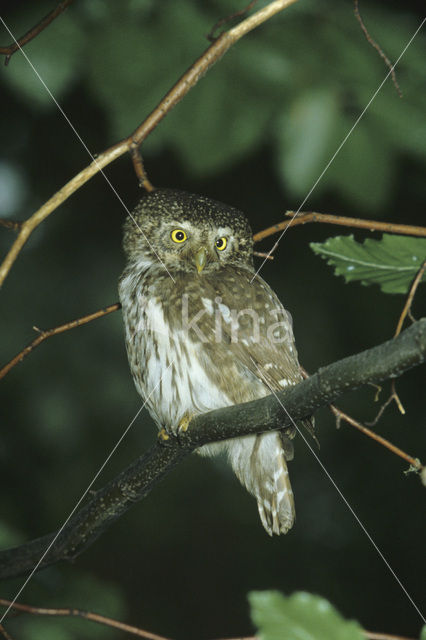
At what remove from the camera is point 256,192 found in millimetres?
3943

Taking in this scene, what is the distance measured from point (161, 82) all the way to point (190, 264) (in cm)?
56

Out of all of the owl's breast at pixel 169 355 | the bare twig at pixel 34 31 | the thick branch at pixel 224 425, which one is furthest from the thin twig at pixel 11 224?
the owl's breast at pixel 169 355

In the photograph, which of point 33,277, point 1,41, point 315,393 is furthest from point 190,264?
point 33,277

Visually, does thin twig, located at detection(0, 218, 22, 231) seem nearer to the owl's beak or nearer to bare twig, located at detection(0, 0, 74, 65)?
bare twig, located at detection(0, 0, 74, 65)

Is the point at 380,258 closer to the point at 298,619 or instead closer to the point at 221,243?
the point at 298,619

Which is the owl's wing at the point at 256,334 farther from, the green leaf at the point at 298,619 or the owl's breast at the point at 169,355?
the green leaf at the point at 298,619

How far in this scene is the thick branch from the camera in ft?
3.34

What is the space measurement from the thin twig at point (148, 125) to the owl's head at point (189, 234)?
695mm

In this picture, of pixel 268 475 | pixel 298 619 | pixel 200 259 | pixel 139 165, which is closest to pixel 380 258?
pixel 139 165

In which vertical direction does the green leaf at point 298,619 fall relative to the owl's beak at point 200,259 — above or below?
below

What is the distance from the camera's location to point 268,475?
2215mm

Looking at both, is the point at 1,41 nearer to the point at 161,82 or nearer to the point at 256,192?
the point at 161,82

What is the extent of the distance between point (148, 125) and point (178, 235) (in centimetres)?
80

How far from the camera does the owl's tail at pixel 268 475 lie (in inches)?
Result: 86.1
